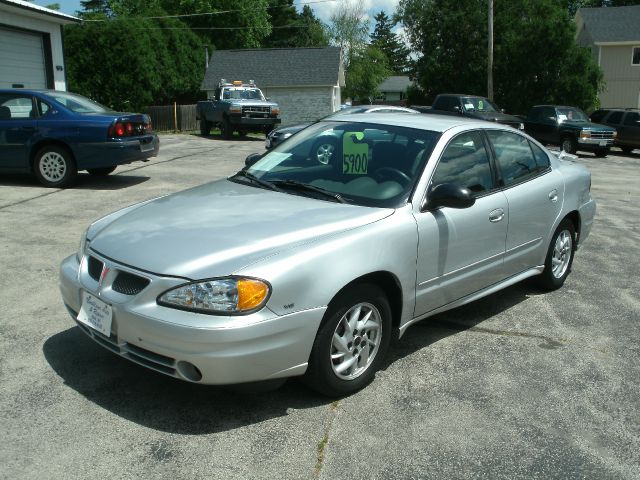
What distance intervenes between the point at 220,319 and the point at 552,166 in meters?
3.75

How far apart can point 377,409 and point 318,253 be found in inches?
37.4

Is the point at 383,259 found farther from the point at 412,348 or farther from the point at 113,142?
the point at 113,142

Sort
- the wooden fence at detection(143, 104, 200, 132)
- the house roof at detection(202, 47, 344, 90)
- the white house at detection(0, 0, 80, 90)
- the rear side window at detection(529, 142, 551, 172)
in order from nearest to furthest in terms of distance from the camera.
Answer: the rear side window at detection(529, 142, 551, 172) < the white house at detection(0, 0, 80, 90) < the wooden fence at detection(143, 104, 200, 132) < the house roof at detection(202, 47, 344, 90)

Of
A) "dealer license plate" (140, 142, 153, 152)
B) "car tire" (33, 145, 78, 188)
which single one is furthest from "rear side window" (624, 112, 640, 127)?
"car tire" (33, 145, 78, 188)

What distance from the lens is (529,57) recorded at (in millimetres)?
35000

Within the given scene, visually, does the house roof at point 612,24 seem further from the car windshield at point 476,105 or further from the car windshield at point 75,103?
the car windshield at point 75,103

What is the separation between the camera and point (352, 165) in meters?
4.45

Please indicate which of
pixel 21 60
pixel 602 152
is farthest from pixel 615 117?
pixel 21 60

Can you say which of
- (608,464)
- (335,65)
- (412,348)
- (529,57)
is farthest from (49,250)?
(335,65)

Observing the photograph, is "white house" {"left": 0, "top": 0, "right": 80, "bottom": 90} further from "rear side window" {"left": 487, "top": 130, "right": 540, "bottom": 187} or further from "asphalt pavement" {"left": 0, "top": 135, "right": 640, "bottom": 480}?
"rear side window" {"left": 487, "top": 130, "right": 540, "bottom": 187}

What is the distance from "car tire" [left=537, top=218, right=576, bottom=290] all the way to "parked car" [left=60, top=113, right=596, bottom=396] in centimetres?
30

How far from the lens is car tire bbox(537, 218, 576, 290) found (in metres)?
5.67

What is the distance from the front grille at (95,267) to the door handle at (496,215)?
104 inches

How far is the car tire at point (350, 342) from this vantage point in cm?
351
